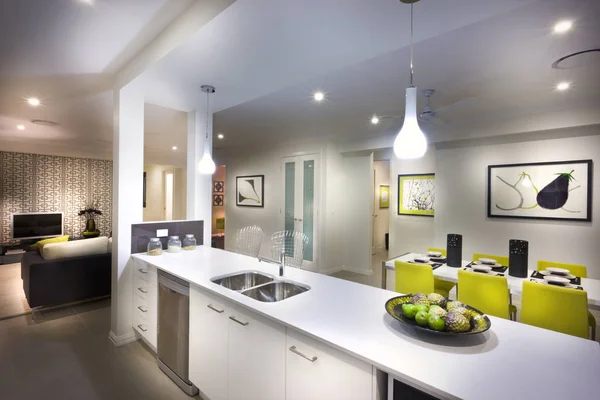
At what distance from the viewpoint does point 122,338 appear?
273 centimetres

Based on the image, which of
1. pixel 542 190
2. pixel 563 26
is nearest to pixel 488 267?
pixel 542 190

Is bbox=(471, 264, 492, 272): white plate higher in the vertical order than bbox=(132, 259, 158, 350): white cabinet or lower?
higher

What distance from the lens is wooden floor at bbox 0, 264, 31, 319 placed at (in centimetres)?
345

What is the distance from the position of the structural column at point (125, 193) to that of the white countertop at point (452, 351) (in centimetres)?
162

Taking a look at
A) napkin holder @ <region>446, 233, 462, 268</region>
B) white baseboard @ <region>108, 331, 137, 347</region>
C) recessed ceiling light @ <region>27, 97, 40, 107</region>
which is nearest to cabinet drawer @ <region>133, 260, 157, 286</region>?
white baseboard @ <region>108, 331, 137, 347</region>

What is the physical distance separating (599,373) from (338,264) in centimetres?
468

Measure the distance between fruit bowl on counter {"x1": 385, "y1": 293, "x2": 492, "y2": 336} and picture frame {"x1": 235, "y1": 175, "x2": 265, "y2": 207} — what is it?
17.1 feet

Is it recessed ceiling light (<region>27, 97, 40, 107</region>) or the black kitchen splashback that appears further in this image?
recessed ceiling light (<region>27, 97, 40, 107</region>)

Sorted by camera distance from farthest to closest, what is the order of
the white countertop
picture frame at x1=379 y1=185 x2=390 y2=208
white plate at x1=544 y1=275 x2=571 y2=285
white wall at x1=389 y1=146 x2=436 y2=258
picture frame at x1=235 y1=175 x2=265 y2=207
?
picture frame at x1=379 y1=185 x2=390 y2=208
picture frame at x1=235 y1=175 x2=265 y2=207
white wall at x1=389 y1=146 x2=436 y2=258
white plate at x1=544 y1=275 x2=571 y2=285
the white countertop

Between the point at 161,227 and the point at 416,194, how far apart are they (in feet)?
13.2

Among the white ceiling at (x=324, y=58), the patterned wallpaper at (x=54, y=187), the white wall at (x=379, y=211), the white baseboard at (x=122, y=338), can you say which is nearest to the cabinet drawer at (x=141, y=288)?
the white baseboard at (x=122, y=338)

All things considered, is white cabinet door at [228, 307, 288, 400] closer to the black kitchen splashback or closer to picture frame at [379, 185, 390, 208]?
the black kitchen splashback

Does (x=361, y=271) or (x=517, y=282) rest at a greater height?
(x=517, y=282)

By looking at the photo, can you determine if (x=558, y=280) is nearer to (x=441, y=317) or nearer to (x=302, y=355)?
(x=441, y=317)
